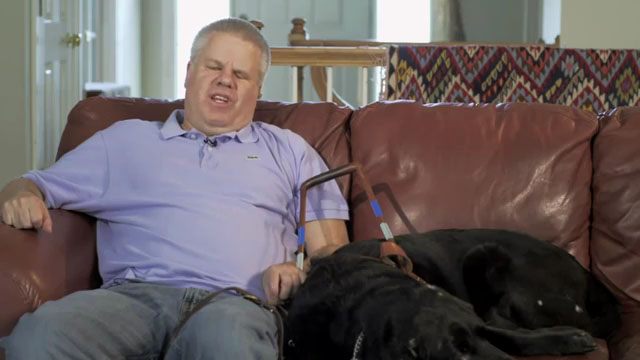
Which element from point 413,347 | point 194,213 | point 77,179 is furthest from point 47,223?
point 413,347

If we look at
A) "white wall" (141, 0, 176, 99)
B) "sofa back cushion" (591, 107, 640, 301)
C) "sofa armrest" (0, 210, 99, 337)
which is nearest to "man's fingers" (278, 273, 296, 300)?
"sofa armrest" (0, 210, 99, 337)

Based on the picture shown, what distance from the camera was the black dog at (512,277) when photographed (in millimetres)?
2023

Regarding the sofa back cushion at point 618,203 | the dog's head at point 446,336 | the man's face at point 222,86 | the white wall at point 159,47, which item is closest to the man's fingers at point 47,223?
the man's face at point 222,86

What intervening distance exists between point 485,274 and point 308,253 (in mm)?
450

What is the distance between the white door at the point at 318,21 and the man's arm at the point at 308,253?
14.9ft

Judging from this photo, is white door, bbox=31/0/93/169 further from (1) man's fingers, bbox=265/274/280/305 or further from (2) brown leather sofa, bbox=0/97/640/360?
(1) man's fingers, bbox=265/274/280/305

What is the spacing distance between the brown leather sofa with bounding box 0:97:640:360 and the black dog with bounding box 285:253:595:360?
0.42 m

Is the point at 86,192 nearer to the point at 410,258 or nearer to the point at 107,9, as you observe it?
the point at 410,258

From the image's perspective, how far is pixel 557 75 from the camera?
11.2 feet

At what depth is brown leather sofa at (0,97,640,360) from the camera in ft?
7.60

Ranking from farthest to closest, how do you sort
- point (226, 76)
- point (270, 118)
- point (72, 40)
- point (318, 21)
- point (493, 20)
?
1. point (493, 20)
2. point (318, 21)
3. point (72, 40)
4. point (270, 118)
5. point (226, 76)

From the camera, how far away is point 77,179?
2.24m

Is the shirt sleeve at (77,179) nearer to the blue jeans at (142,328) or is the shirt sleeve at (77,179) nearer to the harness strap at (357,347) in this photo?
the blue jeans at (142,328)

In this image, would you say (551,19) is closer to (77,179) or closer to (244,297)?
(77,179)
